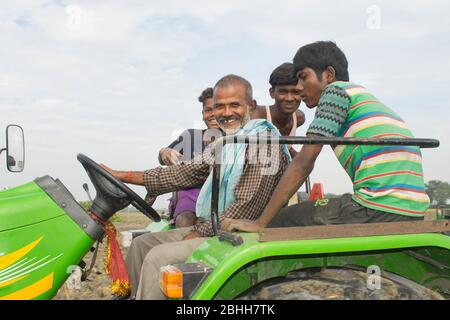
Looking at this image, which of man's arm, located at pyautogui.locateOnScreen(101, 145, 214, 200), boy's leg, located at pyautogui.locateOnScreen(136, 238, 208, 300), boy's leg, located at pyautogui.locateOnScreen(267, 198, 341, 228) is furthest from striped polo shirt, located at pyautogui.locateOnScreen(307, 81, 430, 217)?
boy's leg, located at pyautogui.locateOnScreen(136, 238, 208, 300)

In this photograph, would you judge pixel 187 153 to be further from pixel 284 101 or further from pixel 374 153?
pixel 374 153

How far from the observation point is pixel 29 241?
257 centimetres

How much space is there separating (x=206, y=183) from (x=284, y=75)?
197 cm

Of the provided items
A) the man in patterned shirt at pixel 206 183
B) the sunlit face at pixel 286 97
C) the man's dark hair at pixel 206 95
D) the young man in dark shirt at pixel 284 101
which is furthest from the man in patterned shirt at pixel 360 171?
the man's dark hair at pixel 206 95

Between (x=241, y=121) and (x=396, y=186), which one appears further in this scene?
(x=241, y=121)

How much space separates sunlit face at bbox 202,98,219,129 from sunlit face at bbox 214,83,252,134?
1443 millimetres

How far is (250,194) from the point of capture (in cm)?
286

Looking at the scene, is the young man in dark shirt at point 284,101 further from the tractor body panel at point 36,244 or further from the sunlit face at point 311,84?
the tractor body panel at point 36,244

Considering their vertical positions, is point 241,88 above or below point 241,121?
above

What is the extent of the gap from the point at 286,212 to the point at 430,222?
773mm

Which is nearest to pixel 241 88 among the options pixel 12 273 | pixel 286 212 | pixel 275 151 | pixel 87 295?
pixel 275 151

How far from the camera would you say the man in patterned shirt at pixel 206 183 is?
267cm

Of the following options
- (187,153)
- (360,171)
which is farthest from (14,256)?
(187,153)
